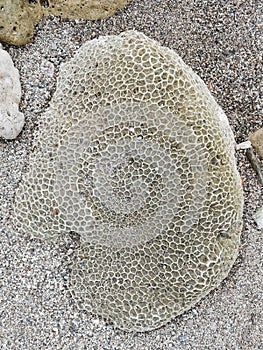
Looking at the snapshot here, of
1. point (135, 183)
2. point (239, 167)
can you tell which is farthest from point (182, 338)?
point (239, 167)

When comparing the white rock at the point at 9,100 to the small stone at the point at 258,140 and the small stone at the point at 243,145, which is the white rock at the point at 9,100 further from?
the small stone at the point at 258,140

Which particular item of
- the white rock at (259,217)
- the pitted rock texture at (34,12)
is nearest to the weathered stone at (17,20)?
the pitted rock texture at (34,12)

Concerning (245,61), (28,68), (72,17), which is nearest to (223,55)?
(245,61)

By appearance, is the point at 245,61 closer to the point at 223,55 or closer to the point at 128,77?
the point at 223,55

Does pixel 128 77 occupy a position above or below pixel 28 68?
above

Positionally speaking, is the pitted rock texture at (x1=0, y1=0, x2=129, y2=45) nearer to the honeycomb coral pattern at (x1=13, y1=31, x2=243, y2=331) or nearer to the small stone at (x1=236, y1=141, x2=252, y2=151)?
the honeycomb coral pattern at (x1=13, y1=31, x2=243, y2=331)

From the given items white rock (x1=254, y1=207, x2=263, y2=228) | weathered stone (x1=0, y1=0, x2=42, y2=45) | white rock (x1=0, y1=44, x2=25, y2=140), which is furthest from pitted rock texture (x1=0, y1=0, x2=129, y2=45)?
white rock (x1=254, y1=207, x2=263, y2=228)

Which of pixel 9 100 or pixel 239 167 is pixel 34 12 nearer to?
pixel 9 100

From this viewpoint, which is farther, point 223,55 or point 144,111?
point 223,55
